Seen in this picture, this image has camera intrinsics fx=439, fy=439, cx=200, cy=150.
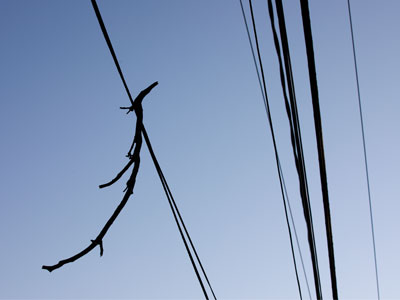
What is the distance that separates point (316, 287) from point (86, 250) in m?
1.51

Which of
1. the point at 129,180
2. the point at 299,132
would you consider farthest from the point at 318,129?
the point at 129,180

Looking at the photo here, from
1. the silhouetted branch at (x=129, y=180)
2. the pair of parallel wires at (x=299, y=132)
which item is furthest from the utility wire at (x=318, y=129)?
the silhouetted branch at (x=129, y=180)

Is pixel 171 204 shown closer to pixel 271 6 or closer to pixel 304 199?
pixel 304 199

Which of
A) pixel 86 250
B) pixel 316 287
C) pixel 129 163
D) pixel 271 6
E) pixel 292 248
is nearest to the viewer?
pixel 86 250

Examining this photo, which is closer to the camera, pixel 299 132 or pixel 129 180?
pixel 129 180

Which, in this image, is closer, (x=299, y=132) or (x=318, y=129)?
(x=318, y=129)

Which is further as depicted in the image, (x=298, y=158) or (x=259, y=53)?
(x=259, y=53)

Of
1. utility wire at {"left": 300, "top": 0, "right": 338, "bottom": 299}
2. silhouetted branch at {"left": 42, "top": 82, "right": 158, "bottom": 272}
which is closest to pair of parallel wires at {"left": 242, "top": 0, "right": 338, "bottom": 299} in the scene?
utility wire at {"left": 300, "top": 0, "right": 338, "bottom": 299}

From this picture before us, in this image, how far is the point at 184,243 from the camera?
2732mm

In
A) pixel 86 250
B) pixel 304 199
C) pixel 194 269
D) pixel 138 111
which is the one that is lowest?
pixel 194 269

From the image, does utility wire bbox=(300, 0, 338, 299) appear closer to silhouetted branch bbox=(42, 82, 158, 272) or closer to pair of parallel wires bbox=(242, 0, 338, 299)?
pair of parallel wires bbox=(242, 0, 338, 299)

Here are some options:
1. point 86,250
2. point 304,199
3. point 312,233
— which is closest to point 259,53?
point 304,199

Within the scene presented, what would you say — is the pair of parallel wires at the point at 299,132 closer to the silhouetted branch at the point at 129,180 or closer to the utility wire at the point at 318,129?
the utility wire at the point at 318,129

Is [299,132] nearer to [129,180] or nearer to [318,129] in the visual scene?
[318,129]
